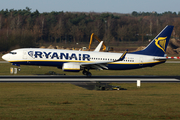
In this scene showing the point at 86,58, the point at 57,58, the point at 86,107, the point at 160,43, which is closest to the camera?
the point at 86,107

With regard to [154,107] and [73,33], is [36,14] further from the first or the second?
[154,107]

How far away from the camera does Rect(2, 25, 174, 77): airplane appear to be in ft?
137

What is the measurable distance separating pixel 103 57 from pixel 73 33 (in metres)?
115

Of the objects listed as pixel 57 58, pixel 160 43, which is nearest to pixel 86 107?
pixel 57 58

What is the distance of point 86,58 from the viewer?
141 ft

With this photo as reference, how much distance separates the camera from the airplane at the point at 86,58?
4181 cm

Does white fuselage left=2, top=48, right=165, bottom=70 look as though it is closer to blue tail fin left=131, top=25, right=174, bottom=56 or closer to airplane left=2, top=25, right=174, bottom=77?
airplane left=2, top=25, right=174, bottom=77

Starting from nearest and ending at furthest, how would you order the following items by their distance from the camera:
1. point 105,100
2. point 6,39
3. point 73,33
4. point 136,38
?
point 105,100
point 6,39
point 73,33
point 136,38

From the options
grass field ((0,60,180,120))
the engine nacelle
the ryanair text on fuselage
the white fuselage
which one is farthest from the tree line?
grass field ((0,60,180,120))

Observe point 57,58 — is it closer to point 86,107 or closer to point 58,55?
point 58,55

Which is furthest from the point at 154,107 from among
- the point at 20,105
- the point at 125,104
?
the point at 20,105

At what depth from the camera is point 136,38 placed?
17400cm

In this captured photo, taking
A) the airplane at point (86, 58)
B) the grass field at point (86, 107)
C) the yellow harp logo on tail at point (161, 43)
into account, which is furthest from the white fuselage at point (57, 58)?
the grass field at point (86, 107)

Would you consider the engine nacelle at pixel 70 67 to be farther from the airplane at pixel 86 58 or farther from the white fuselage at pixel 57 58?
the white fuselage at pixel 57 58
